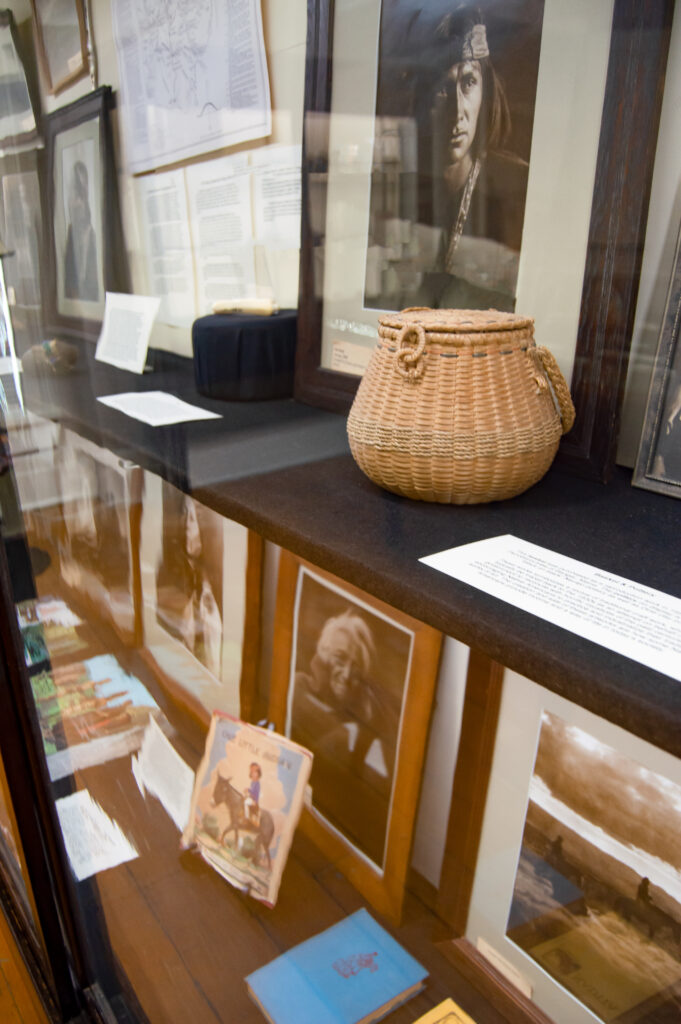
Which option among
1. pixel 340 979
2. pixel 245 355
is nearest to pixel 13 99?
pixel 245 355

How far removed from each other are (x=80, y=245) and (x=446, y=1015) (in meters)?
0.87

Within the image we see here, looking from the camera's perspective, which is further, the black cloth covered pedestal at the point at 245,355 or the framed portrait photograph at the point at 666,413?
the black cloth covered pedestal at the point at 245,355

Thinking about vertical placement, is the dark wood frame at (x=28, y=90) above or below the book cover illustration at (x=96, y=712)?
above

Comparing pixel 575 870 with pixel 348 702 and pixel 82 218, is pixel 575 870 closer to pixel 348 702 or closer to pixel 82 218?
pixel 348 702

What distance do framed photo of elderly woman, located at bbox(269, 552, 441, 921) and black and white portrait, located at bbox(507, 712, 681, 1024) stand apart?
140 mm

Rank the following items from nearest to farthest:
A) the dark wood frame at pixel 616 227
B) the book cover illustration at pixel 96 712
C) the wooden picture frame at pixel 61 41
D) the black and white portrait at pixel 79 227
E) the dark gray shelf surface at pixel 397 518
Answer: the dark gray shelf surface at pixel 397 518, the dark wood frame at pixel 616 227, the wooden picture frame at pixel 61 41, the black and white portrait at pixel 79 227, the book cover illustration at pixel 96 712

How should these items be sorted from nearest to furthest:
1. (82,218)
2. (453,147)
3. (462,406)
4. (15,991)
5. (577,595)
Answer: (577,595)
(462,406)
(453,147)
(82,218)
(15,991)

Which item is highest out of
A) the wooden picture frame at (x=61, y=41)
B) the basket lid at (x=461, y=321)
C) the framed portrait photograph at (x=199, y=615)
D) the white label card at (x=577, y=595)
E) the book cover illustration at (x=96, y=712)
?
the wooden picture frame at (x=61, y=41)

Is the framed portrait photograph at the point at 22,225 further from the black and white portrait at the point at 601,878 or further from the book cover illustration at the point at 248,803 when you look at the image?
the black and white portrait at the point at 601,878

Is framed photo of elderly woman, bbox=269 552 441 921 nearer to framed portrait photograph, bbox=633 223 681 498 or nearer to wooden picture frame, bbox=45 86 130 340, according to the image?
framed portrait photograph, bbox=633 223 681 498

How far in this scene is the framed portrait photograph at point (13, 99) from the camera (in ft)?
2.06

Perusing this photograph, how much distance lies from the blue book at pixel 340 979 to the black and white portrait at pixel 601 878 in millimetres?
128

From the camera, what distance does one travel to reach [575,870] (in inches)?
25.1

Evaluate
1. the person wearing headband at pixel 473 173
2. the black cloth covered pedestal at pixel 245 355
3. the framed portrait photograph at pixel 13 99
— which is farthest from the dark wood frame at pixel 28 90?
the person wearing headband at pixel 473 173
